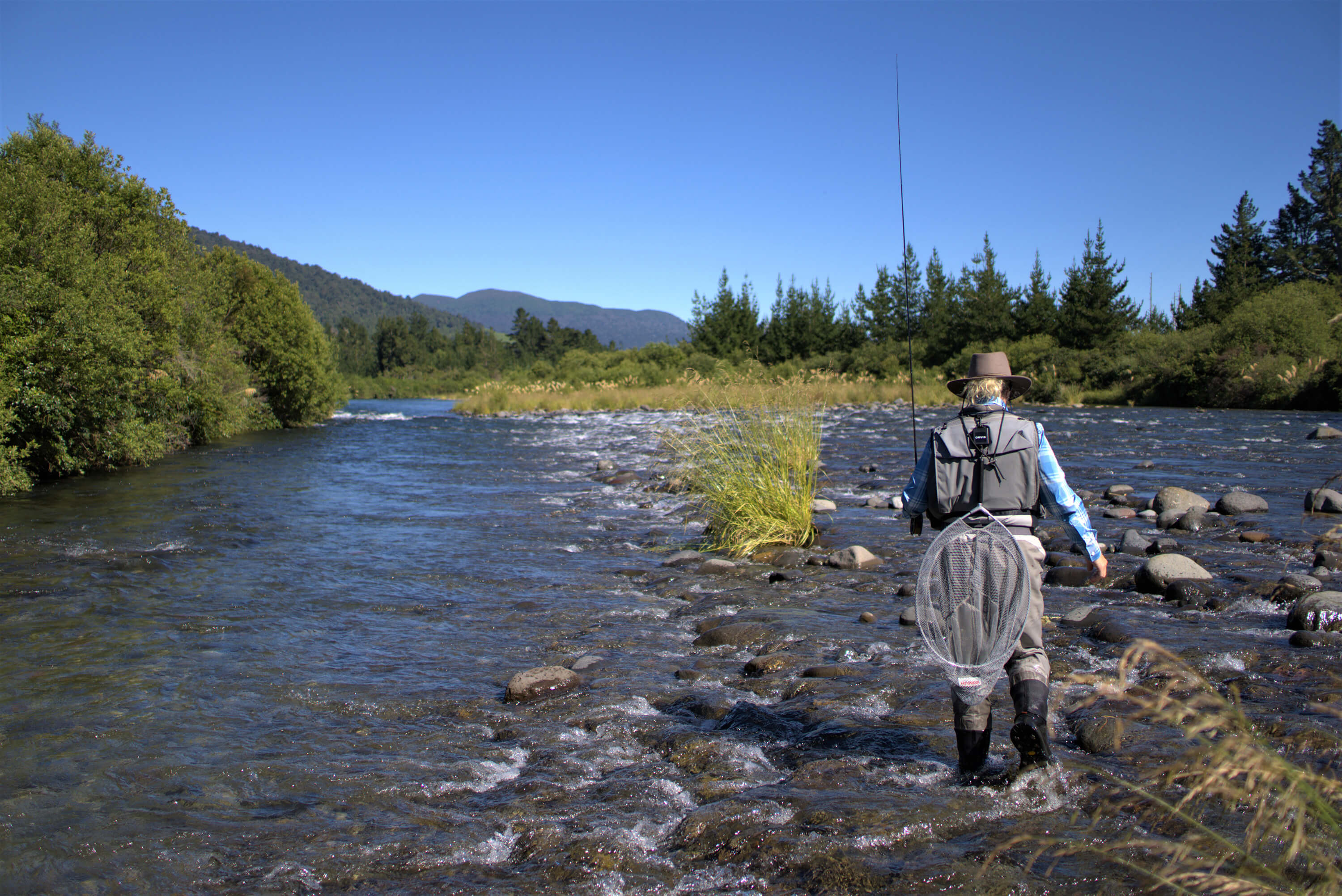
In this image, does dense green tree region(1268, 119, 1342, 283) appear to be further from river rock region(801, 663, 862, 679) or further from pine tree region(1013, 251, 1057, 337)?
river rock region(801, 663, 862, 679)

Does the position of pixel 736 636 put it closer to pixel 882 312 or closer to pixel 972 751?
pixel 972 751

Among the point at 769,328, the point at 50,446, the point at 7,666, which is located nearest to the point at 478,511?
the point at 7,666

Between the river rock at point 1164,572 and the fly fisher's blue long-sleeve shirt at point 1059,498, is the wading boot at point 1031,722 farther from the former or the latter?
the river rock at point 1164,572

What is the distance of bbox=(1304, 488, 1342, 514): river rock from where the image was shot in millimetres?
10875

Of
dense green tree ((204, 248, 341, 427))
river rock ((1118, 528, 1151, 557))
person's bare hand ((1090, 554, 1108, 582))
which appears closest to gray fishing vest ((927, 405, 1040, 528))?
person's bare hand ((1090, 554, 1108, 582))

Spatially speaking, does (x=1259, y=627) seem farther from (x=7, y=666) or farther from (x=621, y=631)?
(x=7, y=666)

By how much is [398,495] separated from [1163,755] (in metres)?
13.6

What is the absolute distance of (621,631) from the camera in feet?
23.5

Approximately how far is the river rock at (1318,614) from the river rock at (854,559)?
11.9 feet

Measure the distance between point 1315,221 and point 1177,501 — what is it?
70.8 metres

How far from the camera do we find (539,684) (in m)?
5.76

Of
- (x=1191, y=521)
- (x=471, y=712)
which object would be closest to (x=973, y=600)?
(x=471, y=712)

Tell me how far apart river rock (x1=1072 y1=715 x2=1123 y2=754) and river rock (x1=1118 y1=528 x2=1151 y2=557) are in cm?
498

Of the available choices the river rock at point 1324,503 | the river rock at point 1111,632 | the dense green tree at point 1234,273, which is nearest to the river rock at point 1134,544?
the river rock at point 1111,632
